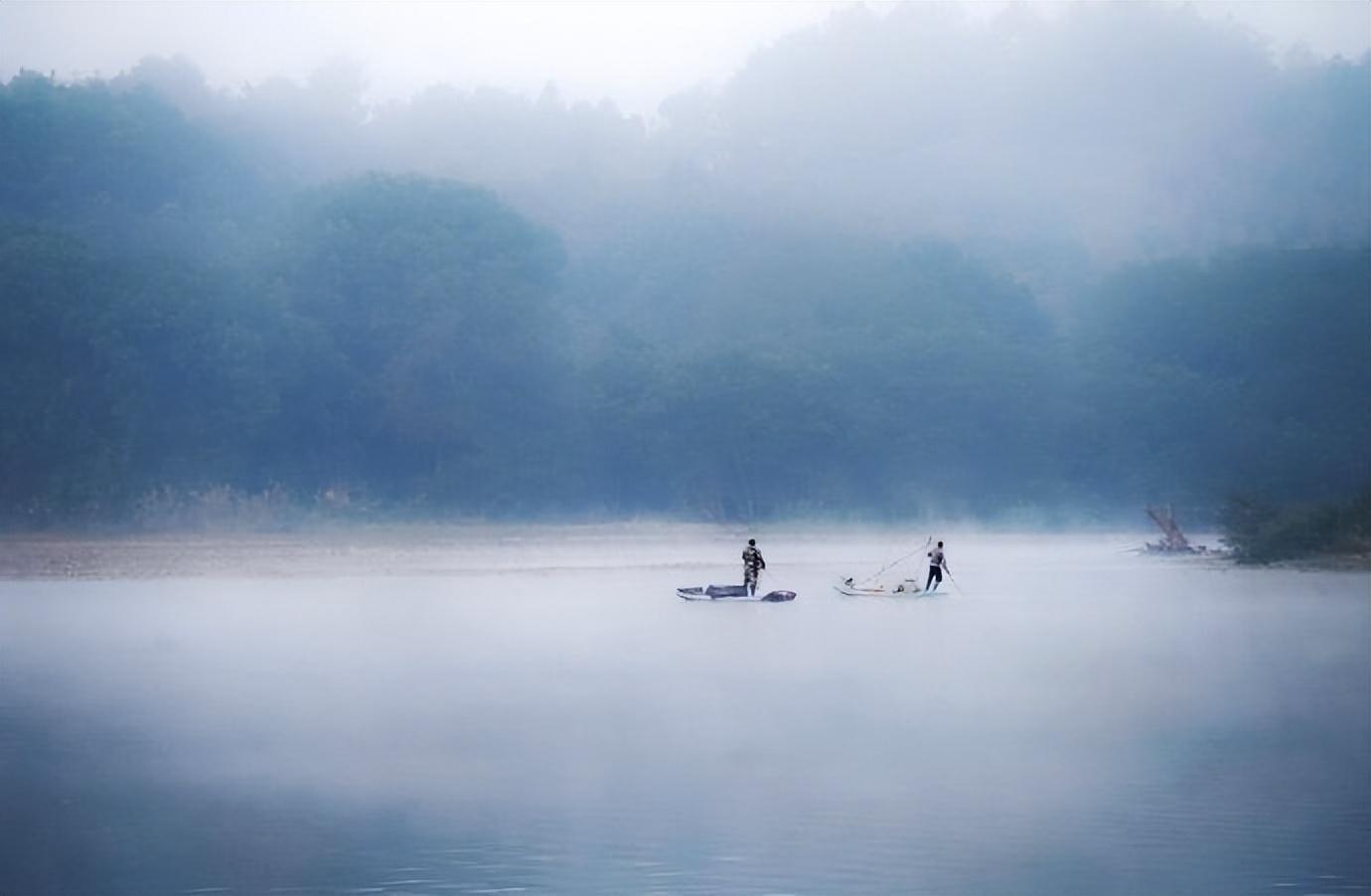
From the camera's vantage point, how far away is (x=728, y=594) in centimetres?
2362

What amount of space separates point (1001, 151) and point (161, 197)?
1067 inches

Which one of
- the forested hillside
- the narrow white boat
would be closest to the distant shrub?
the narrow white boat

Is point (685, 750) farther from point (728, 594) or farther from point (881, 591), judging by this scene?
point (881, 591)

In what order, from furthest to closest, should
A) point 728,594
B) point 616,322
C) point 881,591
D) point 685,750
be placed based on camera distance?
1. point 616,322
2. point 881,591
3. point 728,594
4. point 685,750

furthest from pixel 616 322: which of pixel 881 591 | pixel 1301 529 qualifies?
pixel 881 591

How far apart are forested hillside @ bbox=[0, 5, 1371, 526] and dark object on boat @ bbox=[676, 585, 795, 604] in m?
20.7

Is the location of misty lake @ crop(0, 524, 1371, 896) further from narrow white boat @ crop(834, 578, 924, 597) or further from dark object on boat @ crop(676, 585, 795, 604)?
narrow white boat @ crop(834, 578, 924, 597)

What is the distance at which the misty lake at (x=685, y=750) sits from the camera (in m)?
7.68

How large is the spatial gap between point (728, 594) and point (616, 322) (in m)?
28.5

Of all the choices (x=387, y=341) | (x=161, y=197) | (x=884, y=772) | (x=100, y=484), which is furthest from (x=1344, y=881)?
(x=161, y=197)

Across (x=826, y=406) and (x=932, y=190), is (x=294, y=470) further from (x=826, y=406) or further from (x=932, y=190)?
(x=932, y=190)

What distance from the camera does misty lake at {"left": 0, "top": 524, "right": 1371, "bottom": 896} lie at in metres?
7.68

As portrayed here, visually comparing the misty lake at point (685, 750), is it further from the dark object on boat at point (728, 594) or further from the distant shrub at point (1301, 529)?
the distant shrub at point (1301, 529)

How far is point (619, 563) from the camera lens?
34.6 meters
